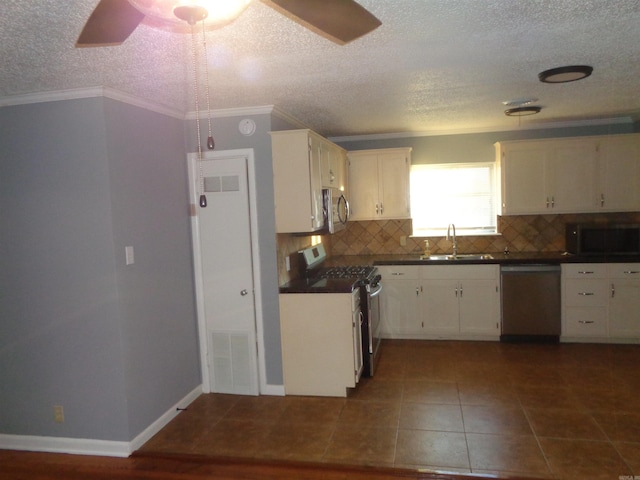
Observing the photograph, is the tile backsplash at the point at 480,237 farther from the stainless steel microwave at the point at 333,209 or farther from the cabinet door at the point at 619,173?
the stainless steel microwave at the point at 333,209

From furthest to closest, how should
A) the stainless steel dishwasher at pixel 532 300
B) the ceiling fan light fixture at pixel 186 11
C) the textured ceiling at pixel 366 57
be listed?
the stainless steel dishwasher at pixel 532 300, the textured ceiling at pixel 366 57, the ceiling fan light fixture at pixel 186 11

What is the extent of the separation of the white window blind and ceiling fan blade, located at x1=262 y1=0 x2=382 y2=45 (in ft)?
13.4

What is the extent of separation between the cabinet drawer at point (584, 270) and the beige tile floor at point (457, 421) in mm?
815

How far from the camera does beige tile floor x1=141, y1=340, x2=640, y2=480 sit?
274 cm

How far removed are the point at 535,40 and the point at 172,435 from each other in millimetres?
3331

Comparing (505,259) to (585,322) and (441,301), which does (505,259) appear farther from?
(585,322)

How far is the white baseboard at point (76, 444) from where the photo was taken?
2975mm

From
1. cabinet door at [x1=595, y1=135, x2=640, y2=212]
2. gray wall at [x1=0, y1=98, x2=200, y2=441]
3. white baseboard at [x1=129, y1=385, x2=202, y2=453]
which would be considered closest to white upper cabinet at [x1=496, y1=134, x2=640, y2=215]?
cabinet door at [x1=595, y1=135, x2=640, y2=212]

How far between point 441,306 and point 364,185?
1.62m

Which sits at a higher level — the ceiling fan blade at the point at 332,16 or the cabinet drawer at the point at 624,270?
the ceiling fan blade at the point at 332,16

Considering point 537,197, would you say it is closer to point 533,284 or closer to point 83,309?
point 533,284

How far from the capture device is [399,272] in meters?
5.03

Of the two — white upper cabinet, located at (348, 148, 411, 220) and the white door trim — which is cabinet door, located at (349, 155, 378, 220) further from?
the white door trim

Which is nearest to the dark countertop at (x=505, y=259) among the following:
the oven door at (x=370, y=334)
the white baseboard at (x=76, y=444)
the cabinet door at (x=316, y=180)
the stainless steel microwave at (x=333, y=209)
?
the stainless steel microwave at (x=333, y=209)
